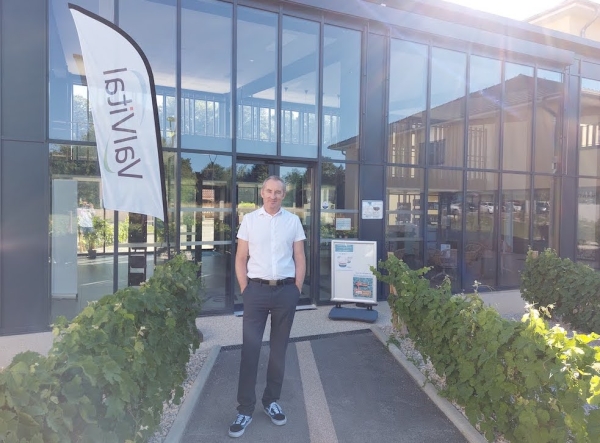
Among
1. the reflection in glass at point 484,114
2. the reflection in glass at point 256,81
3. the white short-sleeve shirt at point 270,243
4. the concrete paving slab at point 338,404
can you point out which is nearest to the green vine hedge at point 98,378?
the concrete paving slab at point 338,404

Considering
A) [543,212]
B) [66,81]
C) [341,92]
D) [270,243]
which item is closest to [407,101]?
[341,92]

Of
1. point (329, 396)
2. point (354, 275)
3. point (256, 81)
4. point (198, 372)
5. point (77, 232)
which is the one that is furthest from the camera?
point (256, 81)

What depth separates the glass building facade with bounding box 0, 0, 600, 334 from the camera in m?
6.13

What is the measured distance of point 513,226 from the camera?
32.2ft

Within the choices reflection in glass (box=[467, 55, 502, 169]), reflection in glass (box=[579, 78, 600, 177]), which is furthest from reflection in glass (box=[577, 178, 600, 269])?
reflection in glass (box=[467, 55, 502, 169])

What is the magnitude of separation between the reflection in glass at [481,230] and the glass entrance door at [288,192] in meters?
3.59

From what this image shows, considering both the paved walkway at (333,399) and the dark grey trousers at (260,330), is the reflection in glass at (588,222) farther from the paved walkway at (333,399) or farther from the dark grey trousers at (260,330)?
the dark grey trousers at (260,330)

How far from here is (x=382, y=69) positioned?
822cm

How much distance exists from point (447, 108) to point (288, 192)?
3.95m

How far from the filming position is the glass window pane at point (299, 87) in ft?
24.8

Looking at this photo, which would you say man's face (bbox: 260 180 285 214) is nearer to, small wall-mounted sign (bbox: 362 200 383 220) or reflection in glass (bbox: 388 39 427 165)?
small wall-mounted sign (bbox: 362 200 383 220)

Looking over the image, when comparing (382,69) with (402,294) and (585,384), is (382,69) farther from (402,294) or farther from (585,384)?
(585,384)

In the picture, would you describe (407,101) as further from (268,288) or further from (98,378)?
(98,378)

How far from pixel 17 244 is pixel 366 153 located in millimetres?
5764
